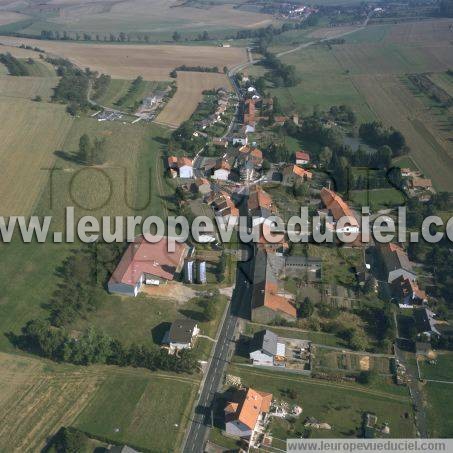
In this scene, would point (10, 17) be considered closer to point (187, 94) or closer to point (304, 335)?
point (187, 94)

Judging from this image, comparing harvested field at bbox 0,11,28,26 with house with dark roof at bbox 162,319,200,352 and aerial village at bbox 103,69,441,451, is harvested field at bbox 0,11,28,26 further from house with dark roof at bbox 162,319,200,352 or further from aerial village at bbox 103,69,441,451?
house with dark roof at bbox 162,319,200,352

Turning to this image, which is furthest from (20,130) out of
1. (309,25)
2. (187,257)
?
(309,25)

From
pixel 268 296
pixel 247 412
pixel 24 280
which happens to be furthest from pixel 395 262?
pixel 24 280

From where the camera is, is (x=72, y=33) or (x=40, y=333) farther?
(x=72, y=33)

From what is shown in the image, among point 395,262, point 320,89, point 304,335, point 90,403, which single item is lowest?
point 304,335

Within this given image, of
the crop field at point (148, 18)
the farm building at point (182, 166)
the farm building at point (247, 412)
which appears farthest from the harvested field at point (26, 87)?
the farm building at point (247, 412)

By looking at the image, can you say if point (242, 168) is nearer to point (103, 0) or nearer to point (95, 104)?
point (95, 104)

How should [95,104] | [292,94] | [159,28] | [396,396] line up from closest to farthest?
1. [396,396]
2. [95,104]
3. [292,94]
4. [159,28]
